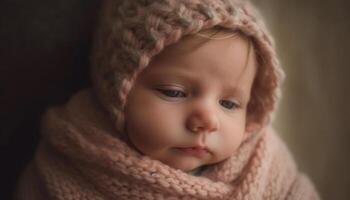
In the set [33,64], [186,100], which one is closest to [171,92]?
[186,100]

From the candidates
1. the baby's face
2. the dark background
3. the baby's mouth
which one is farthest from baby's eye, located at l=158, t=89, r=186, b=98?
the dark background

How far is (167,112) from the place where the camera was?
79cm

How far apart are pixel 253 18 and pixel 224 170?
311 millimetres

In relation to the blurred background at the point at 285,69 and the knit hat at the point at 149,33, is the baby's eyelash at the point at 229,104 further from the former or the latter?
the blurred background at the point at 285,69

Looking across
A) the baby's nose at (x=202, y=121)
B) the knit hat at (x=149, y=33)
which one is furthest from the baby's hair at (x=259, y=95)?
the baby's nose at (x=202, y=121)

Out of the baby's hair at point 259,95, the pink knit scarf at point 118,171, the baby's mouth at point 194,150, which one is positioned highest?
the baby's hair at point 259,95

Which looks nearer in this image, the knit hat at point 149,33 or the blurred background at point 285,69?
the knit hat at point 149,33

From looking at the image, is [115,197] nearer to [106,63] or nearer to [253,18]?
[106,63]

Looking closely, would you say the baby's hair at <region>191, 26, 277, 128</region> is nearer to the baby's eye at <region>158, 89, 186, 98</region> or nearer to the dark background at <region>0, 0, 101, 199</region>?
the baby's eye at <region>158, 89, 186, 98</region>

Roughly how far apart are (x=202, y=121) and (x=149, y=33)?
7.4 inches

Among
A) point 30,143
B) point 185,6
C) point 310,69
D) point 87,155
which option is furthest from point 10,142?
point 310,69

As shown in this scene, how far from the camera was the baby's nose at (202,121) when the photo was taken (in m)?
0.78

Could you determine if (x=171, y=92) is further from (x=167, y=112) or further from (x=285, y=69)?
(x=285, y=69)

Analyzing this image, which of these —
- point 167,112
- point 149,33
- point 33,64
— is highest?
point 149,33
